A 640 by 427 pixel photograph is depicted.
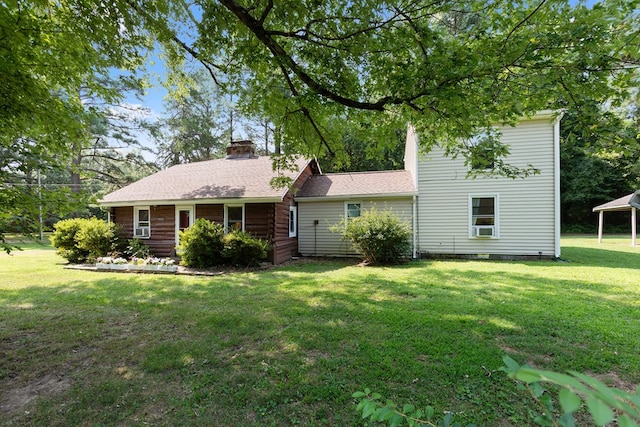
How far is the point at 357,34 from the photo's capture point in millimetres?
4137

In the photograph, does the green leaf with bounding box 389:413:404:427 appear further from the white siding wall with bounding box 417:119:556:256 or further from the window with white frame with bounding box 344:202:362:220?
the window with white frame with bounding box 344:202:362:220

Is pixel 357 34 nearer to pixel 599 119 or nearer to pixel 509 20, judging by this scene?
pixel 509 20

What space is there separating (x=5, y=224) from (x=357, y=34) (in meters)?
4.81

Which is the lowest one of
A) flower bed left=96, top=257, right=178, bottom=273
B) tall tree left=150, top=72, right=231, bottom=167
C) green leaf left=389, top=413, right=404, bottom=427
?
flower bed left=96, top=257, right=178, bottom=273

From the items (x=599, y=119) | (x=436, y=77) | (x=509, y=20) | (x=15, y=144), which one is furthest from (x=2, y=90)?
(x=599, y=119)

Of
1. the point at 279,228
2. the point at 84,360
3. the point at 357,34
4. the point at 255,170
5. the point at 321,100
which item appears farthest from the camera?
the point at 255,170

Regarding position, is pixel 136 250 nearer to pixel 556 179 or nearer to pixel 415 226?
pixel 415 226

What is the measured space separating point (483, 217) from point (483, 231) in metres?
0.52

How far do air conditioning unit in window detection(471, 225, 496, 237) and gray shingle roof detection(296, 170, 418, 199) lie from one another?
2.61 meters

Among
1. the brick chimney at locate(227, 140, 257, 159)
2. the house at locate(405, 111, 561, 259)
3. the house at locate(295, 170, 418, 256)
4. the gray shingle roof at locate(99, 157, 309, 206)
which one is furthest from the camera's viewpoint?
the brick chimney at locate(227, 140, 257, 159)

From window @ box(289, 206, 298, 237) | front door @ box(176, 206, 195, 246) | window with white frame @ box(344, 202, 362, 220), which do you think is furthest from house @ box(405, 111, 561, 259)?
front door @ box(176, 206, 195, 246)

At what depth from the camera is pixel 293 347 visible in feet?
12.3

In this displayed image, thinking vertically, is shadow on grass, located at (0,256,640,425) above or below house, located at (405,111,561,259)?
below

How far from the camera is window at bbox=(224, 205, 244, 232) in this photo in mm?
11352
